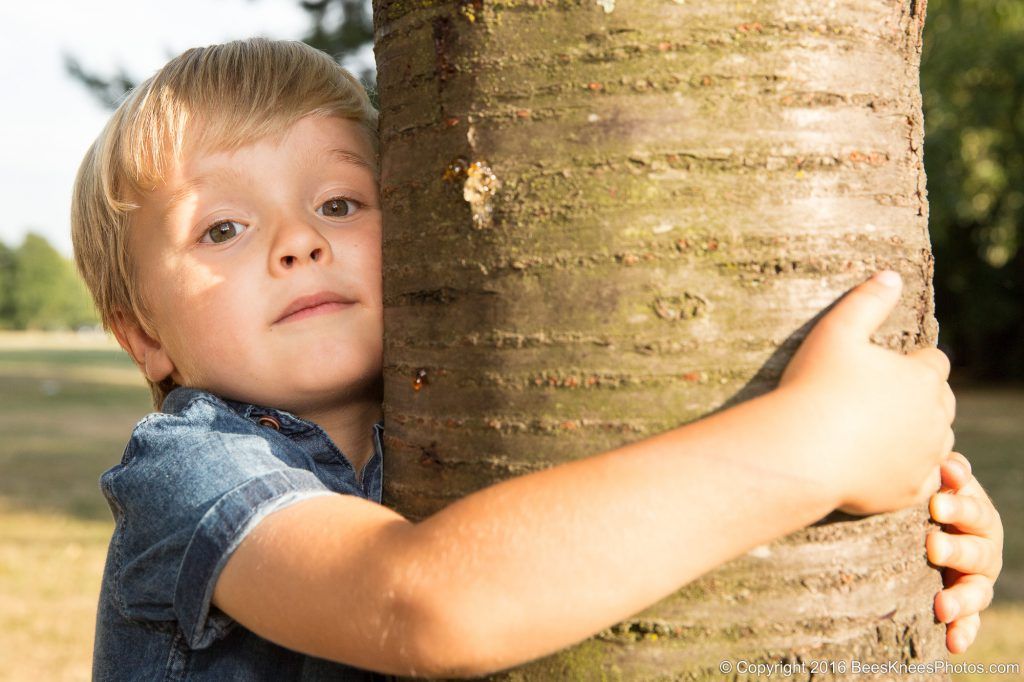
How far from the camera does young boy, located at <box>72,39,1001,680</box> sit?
46.0 inches

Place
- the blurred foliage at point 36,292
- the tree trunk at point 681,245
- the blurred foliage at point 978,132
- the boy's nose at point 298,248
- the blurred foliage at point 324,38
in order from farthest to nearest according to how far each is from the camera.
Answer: the blurred foliage at point 36,292
the blurred foliage at point 978,132
the blurred foliage at point 324,38
the boy's nose at point 298,248
the tree trunk at point 681,245

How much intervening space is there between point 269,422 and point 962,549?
119 cm

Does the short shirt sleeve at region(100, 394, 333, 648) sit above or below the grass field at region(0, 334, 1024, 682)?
above

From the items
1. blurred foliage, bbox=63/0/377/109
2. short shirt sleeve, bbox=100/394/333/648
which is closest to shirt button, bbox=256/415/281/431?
short shirt sleeve, bbox=100/394/333/648

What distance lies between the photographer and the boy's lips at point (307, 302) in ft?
6.01

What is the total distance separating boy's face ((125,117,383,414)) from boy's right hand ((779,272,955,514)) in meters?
0.85

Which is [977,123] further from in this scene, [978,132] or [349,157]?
[349,157]

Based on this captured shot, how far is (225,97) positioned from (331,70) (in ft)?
0.94

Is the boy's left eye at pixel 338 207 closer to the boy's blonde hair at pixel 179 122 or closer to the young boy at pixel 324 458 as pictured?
the young boy at pixel 324 458

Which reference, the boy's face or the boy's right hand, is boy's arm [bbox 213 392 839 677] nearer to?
the boy's right hand

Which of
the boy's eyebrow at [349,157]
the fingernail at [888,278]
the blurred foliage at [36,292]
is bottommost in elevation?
the blurred foliage at [36,292]

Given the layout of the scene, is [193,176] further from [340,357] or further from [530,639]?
[530,639]

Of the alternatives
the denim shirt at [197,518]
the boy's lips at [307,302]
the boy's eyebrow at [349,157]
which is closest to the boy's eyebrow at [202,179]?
the boy's eyebrow at [349,157]

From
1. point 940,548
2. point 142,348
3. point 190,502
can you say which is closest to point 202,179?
point 142,348
